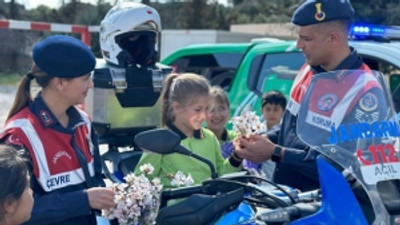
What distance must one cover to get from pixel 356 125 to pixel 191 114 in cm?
111

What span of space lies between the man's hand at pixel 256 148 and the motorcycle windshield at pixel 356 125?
289 millimetres

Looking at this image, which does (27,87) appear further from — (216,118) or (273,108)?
(273,108)

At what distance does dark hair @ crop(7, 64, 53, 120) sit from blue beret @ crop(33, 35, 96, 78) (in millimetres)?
62

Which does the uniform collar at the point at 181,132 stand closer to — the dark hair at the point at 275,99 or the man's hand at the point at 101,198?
the man's hand at the point at 101,198

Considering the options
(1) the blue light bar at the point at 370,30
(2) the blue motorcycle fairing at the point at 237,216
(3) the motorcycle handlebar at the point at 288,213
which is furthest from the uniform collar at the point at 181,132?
(1) the blue light bar at the point at 370,30

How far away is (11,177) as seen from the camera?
213cm

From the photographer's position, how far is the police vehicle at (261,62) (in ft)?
18.4

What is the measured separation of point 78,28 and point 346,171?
1057 centimetres

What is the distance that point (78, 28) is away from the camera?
484 inches

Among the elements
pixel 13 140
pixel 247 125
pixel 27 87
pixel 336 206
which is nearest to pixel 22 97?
pixel 27 87

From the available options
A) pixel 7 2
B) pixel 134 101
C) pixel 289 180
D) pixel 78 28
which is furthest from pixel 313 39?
pixel 7 2

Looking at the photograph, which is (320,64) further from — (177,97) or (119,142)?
(119,142)

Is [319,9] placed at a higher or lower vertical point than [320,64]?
higher

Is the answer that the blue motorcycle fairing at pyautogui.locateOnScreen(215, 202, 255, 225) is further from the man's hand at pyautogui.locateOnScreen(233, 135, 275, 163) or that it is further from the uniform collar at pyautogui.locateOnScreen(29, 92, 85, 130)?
the uniform collar at pyautogui.locateOnScreen(29, 92, 85, 130)
